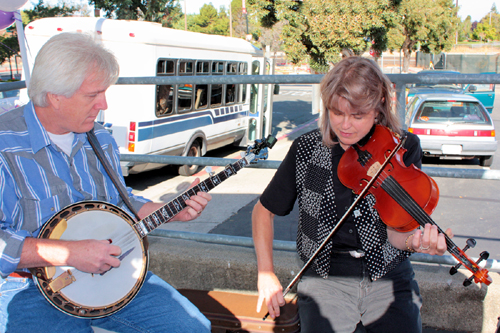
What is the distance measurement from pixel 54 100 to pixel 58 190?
15.6 inches

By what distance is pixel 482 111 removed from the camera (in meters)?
8.91

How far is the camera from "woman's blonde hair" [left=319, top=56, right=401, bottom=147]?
184cm

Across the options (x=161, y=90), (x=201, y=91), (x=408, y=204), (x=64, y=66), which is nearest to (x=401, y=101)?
(x=408, y=204)

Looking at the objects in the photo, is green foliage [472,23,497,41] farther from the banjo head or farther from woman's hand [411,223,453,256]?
the banjo head

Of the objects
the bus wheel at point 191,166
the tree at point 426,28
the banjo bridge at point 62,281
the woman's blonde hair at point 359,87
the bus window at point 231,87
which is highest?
the tree at point 426,28

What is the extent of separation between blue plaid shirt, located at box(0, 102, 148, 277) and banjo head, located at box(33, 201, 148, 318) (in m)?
0.09

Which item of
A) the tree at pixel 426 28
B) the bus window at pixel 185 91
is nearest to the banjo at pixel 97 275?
the bus window at pixel 185 91

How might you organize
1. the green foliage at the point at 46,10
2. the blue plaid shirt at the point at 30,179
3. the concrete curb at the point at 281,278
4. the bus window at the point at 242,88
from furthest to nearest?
the green foliage at the point at 46,10 < the bus window at the point at 242,88 < the concrete curb at the point at 281,278 < the blue plaid shirt at the point at 30,179

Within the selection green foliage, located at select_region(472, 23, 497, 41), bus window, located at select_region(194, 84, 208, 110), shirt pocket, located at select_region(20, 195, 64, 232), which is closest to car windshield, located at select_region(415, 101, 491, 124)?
bus window, located at select_region(194, 84, 208, 110)

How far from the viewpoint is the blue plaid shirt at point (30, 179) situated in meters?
1.70

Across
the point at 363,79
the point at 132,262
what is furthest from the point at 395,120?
the point at 132,262

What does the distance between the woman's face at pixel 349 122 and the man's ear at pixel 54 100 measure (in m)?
1.20

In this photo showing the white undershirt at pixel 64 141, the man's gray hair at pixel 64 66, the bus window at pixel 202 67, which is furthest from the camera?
the bus window at pixel 202 67

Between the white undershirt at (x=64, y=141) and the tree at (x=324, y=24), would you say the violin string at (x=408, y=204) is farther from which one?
the tree at (x=324, y=24)
